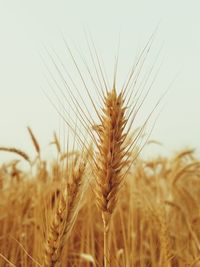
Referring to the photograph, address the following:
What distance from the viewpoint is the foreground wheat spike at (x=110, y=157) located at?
99 centimetres

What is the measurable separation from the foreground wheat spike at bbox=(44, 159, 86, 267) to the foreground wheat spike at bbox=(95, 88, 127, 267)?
0.06 metres

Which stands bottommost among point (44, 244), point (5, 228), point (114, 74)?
point (44, 244)

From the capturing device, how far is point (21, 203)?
2154 mm

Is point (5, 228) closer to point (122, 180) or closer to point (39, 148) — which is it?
point (39, 148)

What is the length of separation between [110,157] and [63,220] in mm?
178

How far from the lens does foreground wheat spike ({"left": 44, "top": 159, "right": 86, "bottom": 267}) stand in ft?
3.24

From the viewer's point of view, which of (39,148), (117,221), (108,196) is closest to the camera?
(108,196)

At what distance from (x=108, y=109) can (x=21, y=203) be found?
126cm

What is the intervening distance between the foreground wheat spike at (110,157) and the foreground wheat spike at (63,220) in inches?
2.4

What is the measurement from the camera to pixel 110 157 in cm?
100

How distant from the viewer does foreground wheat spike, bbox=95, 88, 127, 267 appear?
994 millimetres

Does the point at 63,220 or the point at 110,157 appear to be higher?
the point at 110,157

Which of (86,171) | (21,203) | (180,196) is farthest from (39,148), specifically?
(180,196)

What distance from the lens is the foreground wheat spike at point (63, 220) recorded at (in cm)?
99
